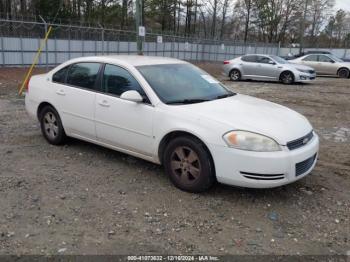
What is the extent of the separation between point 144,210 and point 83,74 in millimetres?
2563

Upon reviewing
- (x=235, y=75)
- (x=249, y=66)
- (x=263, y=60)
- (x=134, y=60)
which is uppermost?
(x=134, y=60)

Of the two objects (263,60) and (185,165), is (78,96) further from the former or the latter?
(263,60)

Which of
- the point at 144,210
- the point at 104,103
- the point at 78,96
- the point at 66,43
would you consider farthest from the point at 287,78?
the point at 144,210

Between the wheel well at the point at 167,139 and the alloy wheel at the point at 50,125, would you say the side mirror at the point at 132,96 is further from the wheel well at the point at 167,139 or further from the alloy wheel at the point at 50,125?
the alloy wheel at the point at 50,125

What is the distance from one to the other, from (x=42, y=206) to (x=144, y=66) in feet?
7.28

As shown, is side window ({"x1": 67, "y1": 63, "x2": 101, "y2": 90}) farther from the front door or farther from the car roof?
the front door

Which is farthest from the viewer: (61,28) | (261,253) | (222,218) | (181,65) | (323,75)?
(323,75)

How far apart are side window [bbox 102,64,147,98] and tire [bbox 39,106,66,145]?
1.16 m

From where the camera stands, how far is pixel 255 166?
13.8 ft

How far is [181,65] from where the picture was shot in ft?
19.2

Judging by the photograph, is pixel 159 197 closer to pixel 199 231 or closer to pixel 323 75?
pixel 199 231

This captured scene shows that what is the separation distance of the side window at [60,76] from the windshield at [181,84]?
1489mm

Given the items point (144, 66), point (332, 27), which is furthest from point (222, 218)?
point (332, 27)

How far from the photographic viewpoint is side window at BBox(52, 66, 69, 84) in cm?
621
